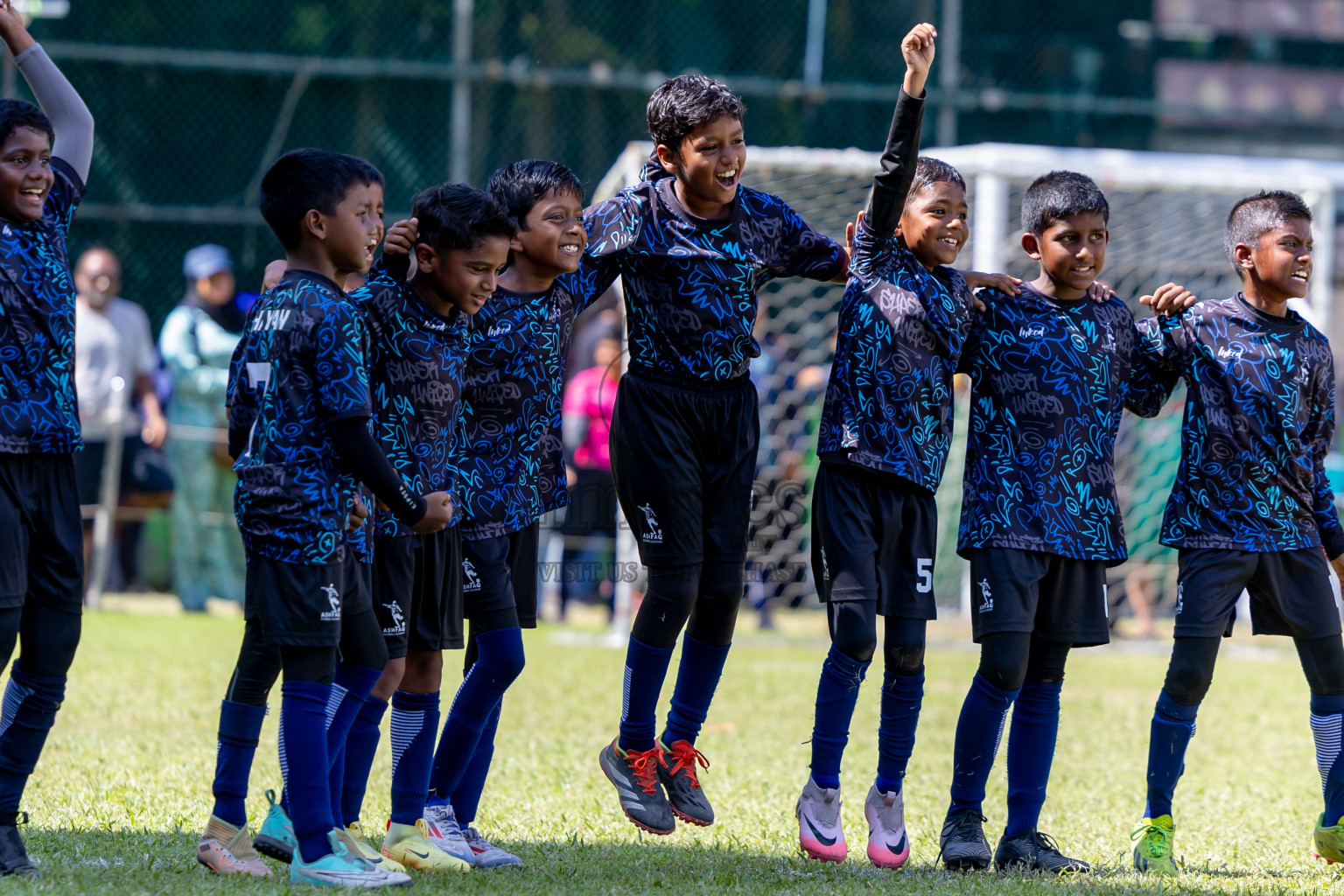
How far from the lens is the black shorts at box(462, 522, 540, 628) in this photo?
13.9ft

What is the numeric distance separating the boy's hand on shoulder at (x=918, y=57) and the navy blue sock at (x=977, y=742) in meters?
1.65

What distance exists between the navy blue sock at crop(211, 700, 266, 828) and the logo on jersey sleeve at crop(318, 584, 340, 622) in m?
0.43

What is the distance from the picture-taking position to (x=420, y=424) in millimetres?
3986

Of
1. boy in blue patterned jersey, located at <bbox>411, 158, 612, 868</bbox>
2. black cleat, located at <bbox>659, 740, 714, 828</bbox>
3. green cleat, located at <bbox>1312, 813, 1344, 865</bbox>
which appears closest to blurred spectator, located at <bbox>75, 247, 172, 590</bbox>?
boy in blue patterned jersey, located at <bbox>411, 158, 612, 868</bbox>

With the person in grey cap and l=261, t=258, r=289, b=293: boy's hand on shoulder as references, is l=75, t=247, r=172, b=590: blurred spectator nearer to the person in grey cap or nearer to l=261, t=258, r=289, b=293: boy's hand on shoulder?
the person in grey cap

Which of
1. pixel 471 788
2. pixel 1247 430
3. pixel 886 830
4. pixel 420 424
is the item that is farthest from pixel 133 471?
pixel 1247 430

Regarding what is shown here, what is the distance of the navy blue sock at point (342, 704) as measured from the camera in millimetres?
3953

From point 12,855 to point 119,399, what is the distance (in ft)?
23.2

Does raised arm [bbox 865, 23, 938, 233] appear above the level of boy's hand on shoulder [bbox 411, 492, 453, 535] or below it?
above

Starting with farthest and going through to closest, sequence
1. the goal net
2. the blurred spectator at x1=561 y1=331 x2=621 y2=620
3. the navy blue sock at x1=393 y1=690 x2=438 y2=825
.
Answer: the blurred spectator at x1=561 y1=331 x2=621 y2=620 < the goal net < the navy blue sock at x1=393 y1=690 x2=438 y2=825

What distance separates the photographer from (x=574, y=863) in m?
4.20

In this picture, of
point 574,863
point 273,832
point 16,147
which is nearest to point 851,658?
point 574,863

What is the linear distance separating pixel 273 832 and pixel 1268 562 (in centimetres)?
285

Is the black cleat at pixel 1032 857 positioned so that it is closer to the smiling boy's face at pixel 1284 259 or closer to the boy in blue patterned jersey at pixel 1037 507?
the boy in blue patterned jersey at pixel 1037 507
